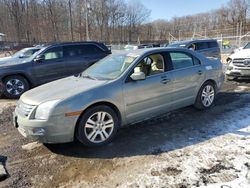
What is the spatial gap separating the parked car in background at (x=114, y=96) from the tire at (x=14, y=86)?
14.8 ft

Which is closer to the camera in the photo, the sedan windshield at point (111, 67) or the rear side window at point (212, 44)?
the sedan windshield at point (111, 67)

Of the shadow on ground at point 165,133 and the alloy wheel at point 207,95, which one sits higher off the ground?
the alloy wheel at point 207,95

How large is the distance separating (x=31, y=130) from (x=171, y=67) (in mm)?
2912

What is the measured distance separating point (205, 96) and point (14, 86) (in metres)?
6.21

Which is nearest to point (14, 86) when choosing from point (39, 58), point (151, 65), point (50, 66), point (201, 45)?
point (39, 58)

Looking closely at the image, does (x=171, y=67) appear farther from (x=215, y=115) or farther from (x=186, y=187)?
(x=186, y=187)

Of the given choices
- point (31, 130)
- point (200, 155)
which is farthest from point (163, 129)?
point (31, 130)

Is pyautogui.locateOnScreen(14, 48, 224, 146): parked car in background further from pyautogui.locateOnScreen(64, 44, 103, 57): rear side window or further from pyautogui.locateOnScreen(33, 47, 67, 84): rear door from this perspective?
pyautogui.locateOnScreen(64, 44, 103, 57): rear side window

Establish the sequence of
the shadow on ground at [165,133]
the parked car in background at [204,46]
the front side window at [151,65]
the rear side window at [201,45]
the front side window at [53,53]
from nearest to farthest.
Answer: the shadow on ground at [165,133] → the front side window at [151,65] → the front side window at [53,53] → the parked car in background at [204,46] → the rear side window at [201,45]

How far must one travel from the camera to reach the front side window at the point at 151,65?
5.41 m

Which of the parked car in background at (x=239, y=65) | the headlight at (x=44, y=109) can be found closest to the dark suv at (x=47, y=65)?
the parked car in background at (x=239, y=65)

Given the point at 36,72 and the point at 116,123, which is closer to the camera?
the point at 116,123

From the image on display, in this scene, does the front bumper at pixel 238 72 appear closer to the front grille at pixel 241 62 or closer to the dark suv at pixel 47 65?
the front grille at pixel 241 62

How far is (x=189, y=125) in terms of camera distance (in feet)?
18.3
